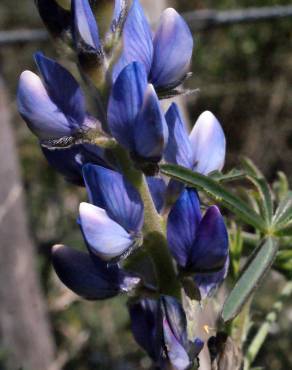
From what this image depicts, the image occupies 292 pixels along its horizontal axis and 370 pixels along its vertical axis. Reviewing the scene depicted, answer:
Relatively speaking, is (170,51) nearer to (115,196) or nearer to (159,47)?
(159,47)

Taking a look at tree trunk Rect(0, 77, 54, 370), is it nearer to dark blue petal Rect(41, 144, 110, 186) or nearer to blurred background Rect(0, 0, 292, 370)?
blurred background Rect(0, 0, 292, 370)

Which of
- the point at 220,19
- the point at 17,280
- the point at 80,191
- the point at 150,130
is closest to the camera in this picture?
the point at 150,130

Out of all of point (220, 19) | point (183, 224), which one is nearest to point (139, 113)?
point (183, 224)

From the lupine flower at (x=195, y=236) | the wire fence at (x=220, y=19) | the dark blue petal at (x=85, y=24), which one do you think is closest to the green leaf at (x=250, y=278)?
the lupine flower at (x=195, y=236)

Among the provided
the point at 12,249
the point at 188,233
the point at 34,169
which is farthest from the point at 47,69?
the point at 34,169

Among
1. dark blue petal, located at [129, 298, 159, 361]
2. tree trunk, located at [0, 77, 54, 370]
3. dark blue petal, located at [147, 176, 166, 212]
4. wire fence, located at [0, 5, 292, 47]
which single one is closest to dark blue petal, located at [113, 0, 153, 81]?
dark blue petal, located at [147, 176, 166, 212]

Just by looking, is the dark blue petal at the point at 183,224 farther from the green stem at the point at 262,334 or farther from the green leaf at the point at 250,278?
the green stem at the point at 262,334
